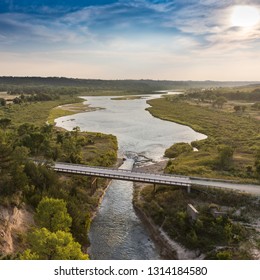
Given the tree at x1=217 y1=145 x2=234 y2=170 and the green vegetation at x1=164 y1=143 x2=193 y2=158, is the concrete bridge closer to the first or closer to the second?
the tree at x1=217 y1=145 x2=234 y2=170

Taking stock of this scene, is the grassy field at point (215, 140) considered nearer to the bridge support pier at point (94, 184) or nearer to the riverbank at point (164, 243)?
the bridge support pier at point (94, 184)

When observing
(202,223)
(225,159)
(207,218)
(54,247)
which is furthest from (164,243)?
(225,159)

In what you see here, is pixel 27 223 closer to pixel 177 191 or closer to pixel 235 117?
pixel 177 191

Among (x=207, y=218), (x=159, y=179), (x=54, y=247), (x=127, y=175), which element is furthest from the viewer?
(x=127, y=175)

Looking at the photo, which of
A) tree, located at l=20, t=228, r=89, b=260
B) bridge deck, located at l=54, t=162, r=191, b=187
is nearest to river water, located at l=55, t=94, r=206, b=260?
bridge deck, located at l=54, t=162, r=191, b=187

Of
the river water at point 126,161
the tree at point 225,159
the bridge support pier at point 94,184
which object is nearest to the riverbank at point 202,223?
the river water at point 126,161

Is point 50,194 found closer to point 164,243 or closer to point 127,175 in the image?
point 127,175
